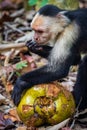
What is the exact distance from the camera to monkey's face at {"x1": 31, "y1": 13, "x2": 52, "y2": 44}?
4.17 metres

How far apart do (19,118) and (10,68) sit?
117 cm

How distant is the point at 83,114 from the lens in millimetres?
4297

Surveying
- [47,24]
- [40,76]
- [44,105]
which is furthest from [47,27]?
[44,105]

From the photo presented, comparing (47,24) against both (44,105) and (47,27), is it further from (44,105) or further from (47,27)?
(44,105)

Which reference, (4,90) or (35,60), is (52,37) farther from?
(35,60)

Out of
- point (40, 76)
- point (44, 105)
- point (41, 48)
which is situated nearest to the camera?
point (44, 105)

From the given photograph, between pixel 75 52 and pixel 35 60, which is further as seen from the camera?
pixel 35 60

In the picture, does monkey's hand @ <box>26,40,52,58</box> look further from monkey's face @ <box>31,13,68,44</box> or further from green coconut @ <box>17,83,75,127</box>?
green coconut @ <box>17,83,75,127</box>

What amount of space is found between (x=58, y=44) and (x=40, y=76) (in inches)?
13.2

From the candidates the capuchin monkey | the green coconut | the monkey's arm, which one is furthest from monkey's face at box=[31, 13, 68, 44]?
the green coconut

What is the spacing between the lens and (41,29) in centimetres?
421

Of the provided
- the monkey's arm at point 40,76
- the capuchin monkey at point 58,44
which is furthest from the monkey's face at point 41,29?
the monkey's arm at point 40,76

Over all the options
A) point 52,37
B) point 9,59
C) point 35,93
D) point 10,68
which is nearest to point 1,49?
point 9,59

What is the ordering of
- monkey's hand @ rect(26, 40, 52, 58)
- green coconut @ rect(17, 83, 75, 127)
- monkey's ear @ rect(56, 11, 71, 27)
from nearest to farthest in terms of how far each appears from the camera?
green coconut @ rect(17, 83, 75, 127)
monkey's ear @ rect(56, 11, 71, 27)
monkey's hand @ rect(26, 40, 52, 58)
